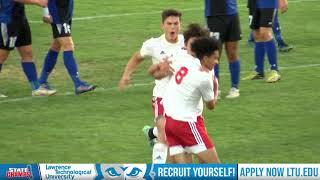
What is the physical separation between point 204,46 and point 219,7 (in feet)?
16.3

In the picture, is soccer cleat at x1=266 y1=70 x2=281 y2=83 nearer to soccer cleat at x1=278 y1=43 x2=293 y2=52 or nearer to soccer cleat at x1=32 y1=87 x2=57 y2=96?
soccer cleat at x1=278 y1=43 x2=293 y2=52

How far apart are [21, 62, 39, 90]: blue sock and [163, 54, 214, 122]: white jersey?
216 inches

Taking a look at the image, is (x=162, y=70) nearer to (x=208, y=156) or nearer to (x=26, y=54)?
(x=208, y=156)

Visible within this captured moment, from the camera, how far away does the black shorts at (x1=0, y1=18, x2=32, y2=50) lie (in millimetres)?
14078

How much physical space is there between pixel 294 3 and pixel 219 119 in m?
11.3

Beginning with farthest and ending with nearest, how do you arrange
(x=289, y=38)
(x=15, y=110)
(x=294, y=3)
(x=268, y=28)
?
(x=294, y=3), (x=289, y=38), (x=268, y=28), (x=15, y=110)

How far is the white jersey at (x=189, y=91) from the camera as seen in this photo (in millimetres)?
9016

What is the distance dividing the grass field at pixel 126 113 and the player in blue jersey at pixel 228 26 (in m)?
0.35

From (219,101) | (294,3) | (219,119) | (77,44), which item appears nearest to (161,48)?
(219,119)

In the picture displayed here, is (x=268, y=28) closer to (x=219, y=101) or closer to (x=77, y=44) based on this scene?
(x=219, y=101)

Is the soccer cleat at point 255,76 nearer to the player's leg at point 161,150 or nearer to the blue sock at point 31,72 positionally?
the blue sock at point 31,72

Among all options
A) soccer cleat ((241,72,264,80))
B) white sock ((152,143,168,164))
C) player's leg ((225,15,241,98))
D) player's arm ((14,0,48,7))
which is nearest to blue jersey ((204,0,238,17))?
player's leg ((225,15,241,98))

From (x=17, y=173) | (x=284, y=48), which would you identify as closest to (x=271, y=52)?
(x=284, y=48)

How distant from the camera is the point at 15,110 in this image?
13492 millimetres
